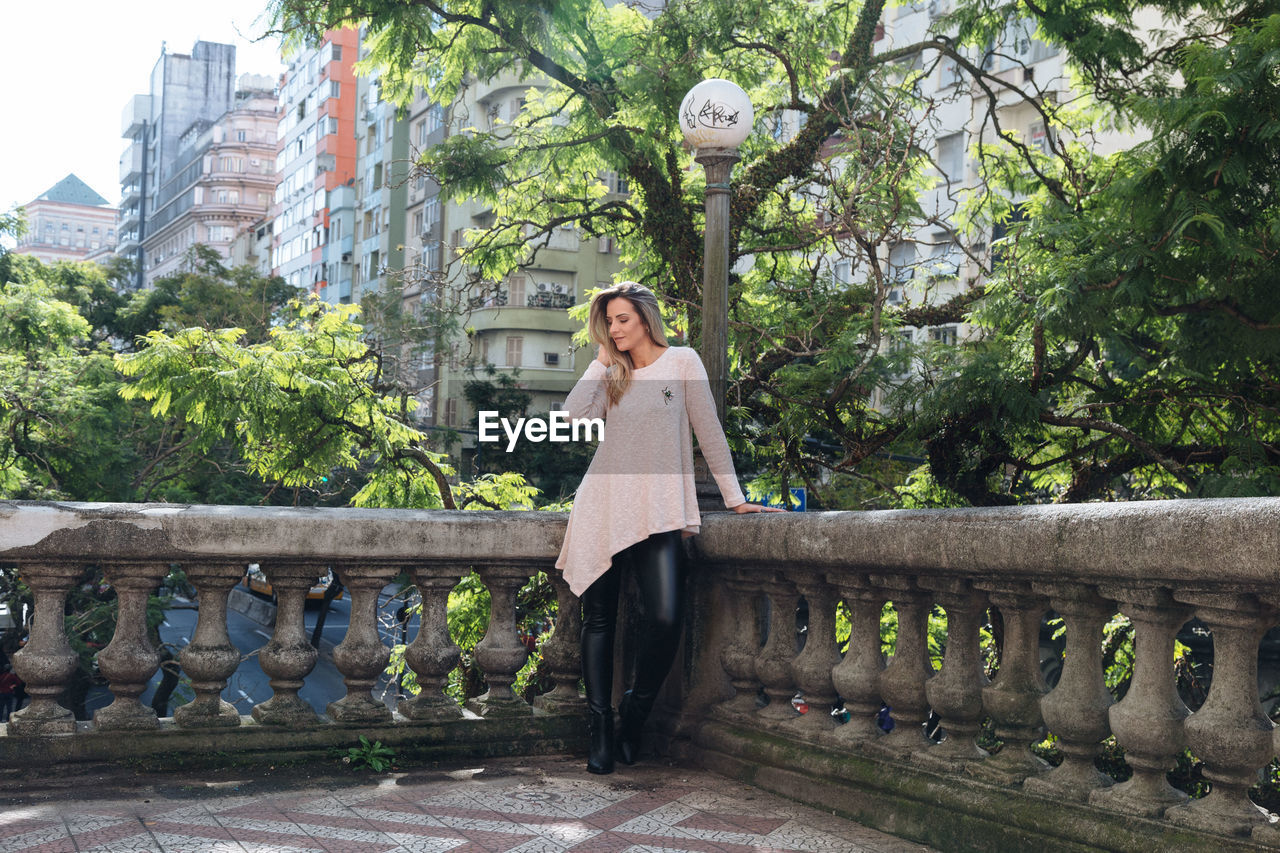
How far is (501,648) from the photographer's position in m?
4.89

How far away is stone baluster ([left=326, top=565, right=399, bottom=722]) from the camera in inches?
183

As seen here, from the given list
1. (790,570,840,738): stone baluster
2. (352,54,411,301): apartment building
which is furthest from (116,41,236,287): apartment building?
(790,570,840,738): stone baluster

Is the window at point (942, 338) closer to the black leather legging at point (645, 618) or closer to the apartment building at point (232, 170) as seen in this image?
the black leather legging at point (645, 618)

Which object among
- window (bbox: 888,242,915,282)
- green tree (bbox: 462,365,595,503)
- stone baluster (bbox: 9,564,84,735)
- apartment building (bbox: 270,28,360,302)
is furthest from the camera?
apartment building (bbox: 270,28,360,302)

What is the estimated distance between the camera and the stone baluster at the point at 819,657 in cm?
431

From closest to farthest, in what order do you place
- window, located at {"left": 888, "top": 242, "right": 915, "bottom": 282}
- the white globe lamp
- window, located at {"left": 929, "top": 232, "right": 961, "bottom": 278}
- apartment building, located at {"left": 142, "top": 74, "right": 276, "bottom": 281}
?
the white globe lamp, window, located at {"left": 888, "top": 242, "right": 915, "bottom": 282}, window, located at {"left": 929, "top": 232, "right": 961, "bottom": 278}, apartment building, located at {"left": 142, "top": 74, "right": 276, "bottom": 281}

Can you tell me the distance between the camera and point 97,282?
1694 inches

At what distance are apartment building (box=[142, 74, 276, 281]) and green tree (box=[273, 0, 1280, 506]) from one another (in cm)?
10064

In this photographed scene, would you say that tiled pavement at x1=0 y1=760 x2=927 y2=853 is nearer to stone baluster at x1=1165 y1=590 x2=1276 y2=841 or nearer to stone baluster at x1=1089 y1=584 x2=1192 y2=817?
stone baluster at x1=1089 y1=584 x2=1192 y2=817

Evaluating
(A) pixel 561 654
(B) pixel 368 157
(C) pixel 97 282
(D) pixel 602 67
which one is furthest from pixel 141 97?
(A) pixel 561 654

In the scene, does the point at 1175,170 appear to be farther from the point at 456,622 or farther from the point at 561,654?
the point at 456,622

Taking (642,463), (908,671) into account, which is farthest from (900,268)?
(908,671)

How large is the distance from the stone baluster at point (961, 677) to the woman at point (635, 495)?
45.2 inches

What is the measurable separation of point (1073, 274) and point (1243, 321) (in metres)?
0.95
